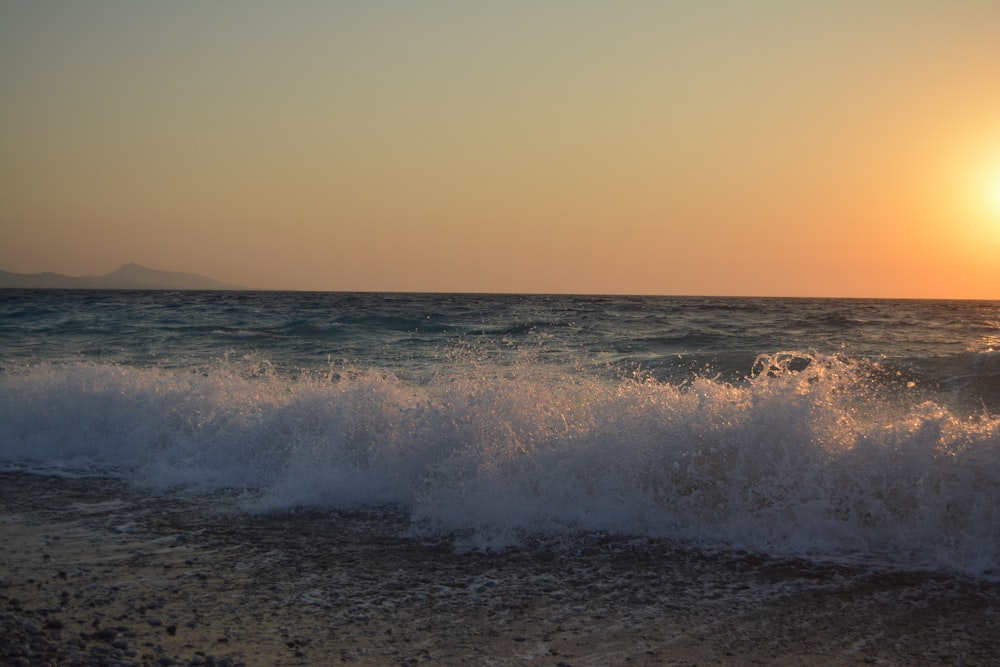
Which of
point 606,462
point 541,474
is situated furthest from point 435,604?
point 606,462

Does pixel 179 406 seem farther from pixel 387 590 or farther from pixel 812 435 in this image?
pixel 812 435

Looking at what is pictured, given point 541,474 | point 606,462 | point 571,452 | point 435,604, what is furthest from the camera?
point 571,452

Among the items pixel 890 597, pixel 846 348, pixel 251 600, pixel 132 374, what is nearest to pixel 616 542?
pixel 890 597

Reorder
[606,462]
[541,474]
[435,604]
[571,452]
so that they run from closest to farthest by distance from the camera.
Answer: [435,604]
[541,474]
[606,462]
[571,452]

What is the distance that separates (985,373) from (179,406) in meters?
11.4

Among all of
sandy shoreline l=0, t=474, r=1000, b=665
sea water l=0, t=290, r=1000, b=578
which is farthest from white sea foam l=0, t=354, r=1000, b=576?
sandy shoreline l=0, t=474, r=1000, b=665

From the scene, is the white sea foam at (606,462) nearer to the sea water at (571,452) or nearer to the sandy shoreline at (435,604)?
the sea water at (571,452)

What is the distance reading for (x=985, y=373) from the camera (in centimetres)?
1167

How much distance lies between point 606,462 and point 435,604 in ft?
7.93

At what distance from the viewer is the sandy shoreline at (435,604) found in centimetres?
370

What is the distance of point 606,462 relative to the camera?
632 centimetres

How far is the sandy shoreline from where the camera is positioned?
146 inches

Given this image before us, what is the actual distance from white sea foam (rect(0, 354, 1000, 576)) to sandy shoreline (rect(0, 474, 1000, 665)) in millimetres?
490

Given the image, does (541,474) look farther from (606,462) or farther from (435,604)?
(435,604)
